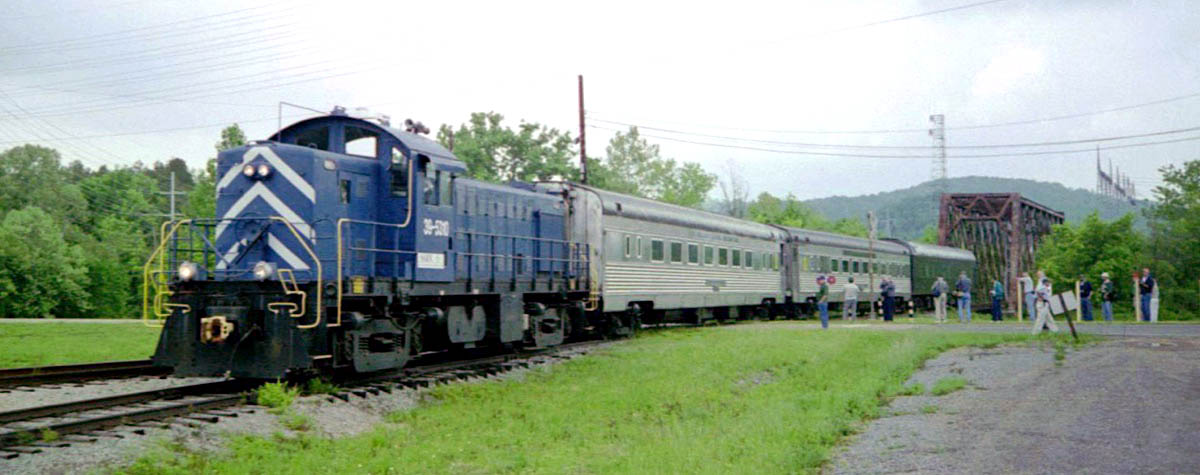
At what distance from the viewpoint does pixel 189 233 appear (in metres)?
11.8

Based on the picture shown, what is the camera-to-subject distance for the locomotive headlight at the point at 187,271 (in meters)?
11.4

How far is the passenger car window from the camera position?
22.6 meters

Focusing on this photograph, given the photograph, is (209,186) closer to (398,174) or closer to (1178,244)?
(398,174)

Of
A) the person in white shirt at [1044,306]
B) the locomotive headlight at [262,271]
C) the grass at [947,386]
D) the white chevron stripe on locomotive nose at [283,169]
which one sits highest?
the white chevron stripe on locomotive nose at [283,169]

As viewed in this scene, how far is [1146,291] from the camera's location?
2655cm

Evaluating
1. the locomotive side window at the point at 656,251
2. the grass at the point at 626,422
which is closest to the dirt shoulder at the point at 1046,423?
the grass at the point at 626,422

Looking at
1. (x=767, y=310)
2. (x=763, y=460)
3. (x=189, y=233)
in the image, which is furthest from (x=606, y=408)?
(x=767, y=310)

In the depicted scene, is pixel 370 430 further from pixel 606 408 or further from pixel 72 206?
pixel 72 206

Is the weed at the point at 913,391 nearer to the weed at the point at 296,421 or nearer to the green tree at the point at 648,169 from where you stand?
the weed at the point at 296,421

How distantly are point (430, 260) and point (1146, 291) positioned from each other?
23.4 metres

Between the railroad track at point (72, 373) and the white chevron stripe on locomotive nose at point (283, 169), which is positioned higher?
the white chevron stripe on locomotive nose at point (283, 169)

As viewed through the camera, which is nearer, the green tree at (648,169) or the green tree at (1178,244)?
the green tree at (1178,244)

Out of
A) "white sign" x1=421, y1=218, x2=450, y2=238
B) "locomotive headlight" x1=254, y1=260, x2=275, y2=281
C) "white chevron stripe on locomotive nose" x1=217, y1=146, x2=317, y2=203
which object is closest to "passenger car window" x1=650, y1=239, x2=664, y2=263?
"white sign" x1=421, y1=218, x2=450, y2=238

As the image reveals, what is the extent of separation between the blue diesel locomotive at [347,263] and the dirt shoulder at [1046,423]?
6778 mm
